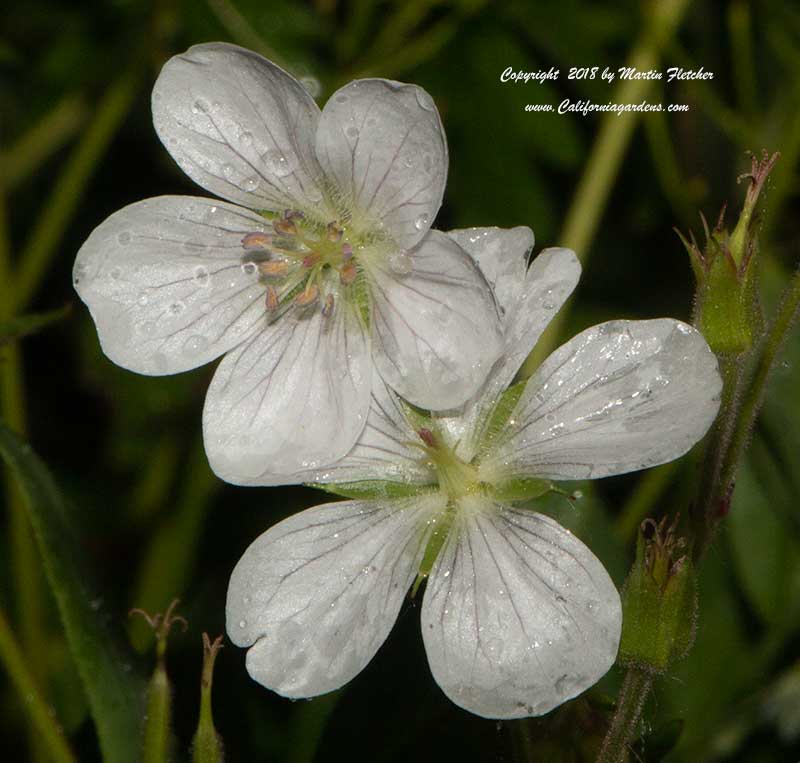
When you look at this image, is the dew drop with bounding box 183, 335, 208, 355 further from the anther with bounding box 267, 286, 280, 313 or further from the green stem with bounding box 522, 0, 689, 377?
the green stem with bounding box 522, 0, 689, 377

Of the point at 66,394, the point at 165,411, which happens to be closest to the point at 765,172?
the point at 165,411

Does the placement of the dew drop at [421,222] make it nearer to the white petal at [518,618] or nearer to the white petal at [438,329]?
the white petal at [438,329]

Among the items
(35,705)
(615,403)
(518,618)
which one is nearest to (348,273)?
(615,403)

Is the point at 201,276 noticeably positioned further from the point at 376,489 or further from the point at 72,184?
the point at 72,184

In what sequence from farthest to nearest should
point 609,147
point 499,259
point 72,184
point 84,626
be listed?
point 72,184, point 609,147, point 84,626, point 499,259

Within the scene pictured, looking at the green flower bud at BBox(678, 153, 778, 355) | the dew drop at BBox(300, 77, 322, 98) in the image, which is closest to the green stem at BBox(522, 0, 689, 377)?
the dew drop at BBox(300, 77, 322, 98)
